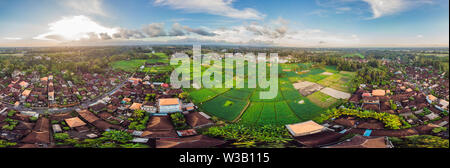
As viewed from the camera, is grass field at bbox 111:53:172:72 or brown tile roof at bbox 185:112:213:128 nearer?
brown tile roof at bbox 185:112:213:128

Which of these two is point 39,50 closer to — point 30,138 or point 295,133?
point 30,138

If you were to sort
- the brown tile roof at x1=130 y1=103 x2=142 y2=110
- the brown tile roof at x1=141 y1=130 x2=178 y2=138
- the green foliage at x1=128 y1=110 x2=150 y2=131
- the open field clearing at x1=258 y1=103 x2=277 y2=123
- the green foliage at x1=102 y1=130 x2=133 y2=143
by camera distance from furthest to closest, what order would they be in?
the brown tile roof at x1=130 y1=103 x2=142 y2=110 → the open field clearing at x1=258 y1=103 x2=277 y2=123 → the green foliage at x1=128 y1=110 x2=150 y2=131 → the brown tile roof at x1=141 y1=130 x2=178 y2=138 → the green foliage at x1=102 y1=130 x2=133 y2=143

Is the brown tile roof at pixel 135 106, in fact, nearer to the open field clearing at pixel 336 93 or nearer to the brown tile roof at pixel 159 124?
the brown tile roof at pixel 159 124

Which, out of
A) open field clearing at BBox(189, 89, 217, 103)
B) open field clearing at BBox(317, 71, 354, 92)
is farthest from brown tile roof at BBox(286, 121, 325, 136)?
open field clearing at BBox(189, 89, 217, 103)

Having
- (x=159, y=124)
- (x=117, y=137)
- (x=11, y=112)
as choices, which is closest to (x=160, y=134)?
(x=159, y=124)

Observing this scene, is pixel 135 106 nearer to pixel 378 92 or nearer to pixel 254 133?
pixel 254 133

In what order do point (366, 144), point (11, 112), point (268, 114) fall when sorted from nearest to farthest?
point (366, 144) → point (11, 112) → point (268, 114)

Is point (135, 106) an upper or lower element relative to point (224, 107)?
upper

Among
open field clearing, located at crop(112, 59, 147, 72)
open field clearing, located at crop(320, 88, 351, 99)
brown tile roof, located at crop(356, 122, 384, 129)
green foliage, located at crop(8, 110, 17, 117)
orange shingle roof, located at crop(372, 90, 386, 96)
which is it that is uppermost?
open field clearing, located at crop(112, 59, 147, 72)

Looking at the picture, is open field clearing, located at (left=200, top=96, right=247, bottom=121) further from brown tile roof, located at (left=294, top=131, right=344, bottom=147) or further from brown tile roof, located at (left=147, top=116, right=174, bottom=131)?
brown tile roof, located at (left=294, top=131, right=344, bottom=147)

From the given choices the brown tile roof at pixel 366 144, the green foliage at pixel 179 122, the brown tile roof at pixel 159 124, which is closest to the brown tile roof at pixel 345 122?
the brown tile roof at pixel 366 144

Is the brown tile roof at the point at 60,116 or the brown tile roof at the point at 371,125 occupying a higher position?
the brown tile roof at the point at 60,116
